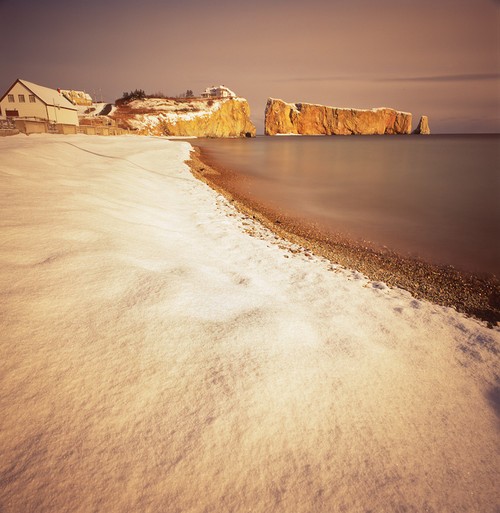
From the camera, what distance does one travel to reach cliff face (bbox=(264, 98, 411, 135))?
449 ft

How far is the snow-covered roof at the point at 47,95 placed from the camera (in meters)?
34.9

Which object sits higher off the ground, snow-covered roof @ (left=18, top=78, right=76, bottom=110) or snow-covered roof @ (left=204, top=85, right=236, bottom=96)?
snow-covered roof @ (left=204, top=85, right=236, bottom=96)

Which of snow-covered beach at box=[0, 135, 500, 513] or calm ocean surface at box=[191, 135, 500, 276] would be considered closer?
snow-covered beach at box=[0, 135, 500, 513]

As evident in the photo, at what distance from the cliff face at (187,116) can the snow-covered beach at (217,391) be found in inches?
2309

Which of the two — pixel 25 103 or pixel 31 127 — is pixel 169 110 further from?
pixel 31 127

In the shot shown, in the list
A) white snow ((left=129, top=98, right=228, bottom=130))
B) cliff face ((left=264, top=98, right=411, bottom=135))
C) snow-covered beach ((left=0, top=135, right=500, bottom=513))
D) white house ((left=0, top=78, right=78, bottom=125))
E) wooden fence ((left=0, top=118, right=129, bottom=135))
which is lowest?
snow-covered beach ((left=0, top=135, right=500, bottom=513))

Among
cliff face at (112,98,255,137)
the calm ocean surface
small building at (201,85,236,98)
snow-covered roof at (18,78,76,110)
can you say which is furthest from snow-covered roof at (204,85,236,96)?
the calm ocean surface

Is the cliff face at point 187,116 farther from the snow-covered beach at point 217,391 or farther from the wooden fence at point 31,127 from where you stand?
the snow-covered beach at point 217,391

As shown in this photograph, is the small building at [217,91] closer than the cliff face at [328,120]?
Yes

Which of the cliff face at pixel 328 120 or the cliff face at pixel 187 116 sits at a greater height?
the cliff face at pixel 328 120

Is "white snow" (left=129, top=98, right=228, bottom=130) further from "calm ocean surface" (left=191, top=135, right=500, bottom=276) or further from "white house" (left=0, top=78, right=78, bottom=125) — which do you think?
"calm ocean surface" (left=191, top=135, right=500, bottom=276)

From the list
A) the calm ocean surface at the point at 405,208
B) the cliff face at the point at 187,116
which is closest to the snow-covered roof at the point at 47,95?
the cliff face at the point at 187,116

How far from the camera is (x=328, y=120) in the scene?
148500 millimetres

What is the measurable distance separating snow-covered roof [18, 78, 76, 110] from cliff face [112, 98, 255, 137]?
11.9 metres
